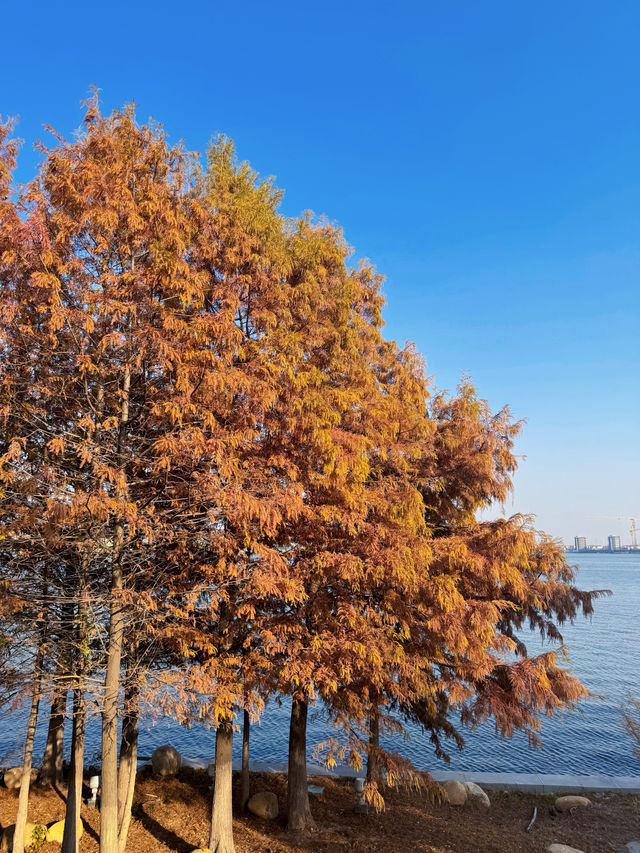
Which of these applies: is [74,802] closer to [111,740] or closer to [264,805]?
[111,740]

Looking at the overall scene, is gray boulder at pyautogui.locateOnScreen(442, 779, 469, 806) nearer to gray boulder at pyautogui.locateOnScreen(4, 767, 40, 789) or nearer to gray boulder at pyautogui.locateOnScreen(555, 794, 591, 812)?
gray boulder at pyautogui.locateOnScreen(555, 794, 591, 812)

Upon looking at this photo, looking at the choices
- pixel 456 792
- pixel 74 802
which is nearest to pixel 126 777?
pixel 74 802

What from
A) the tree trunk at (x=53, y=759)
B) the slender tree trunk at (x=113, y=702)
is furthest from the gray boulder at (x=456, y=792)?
the slender tree trunk at (x=113, y=702)

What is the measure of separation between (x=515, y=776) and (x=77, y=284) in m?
15.8

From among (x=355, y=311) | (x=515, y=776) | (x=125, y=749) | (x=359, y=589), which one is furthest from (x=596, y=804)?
(x=355, y=311)

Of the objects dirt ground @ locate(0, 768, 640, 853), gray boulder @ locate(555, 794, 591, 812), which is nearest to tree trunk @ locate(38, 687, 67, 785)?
dirt ground @ locate(0, 768, 640, 853)

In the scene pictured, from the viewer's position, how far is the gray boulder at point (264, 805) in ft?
38.3

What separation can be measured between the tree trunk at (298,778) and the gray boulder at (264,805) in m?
0.77

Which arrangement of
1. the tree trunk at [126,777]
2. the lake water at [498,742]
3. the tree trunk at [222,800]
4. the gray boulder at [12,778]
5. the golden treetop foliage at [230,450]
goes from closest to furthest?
the golden treetop foliage at [230,450], the tree trunk at [126,777], the tree trunk at [222,800], the gray boulder at [12,778], the lake water at [498,742]

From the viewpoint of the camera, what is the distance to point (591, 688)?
2605 cm

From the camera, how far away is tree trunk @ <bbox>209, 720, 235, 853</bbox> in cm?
962

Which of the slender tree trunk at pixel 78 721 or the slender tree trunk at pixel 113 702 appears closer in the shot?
the slender tree trunk at pixel 113 702

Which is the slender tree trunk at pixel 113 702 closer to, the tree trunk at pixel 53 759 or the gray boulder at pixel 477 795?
the tree trunk at pixel 53 759

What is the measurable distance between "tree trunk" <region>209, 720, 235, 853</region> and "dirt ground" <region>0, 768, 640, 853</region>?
636mm
